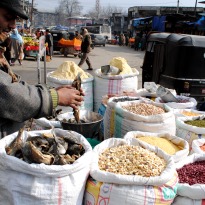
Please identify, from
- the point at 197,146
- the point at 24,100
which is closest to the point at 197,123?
the point at 197,146

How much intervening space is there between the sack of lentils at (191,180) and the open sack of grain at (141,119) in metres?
0.49

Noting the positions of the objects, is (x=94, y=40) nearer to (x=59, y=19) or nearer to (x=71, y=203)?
(x=71, y=203)

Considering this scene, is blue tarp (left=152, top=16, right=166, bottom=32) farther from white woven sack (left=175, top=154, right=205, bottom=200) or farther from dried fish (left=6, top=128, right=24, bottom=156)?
dried fish (left=6, top=128, right=24, bottom=156)

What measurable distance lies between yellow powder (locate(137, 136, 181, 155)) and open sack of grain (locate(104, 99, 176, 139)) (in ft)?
0.61

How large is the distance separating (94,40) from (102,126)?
2690 centimetres

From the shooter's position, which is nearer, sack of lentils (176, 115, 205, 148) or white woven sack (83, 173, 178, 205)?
white woven sack (83, 173, 178, 205)

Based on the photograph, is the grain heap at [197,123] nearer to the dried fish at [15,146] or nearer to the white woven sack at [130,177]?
the white woven sack at [130,177]

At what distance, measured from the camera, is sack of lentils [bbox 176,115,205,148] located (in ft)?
9.59

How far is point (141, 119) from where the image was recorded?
2.79 metres

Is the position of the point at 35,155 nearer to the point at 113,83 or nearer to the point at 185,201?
the point at 185,201

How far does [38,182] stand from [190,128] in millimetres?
1729

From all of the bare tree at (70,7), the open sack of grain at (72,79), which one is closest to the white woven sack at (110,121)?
the open sack of grain at (72,79)

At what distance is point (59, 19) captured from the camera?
298 ft

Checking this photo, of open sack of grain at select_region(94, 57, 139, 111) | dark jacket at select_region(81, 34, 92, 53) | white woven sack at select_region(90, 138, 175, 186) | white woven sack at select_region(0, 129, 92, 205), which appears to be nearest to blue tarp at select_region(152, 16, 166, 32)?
dark jacket at select_region(81, 34, 92, 53)
